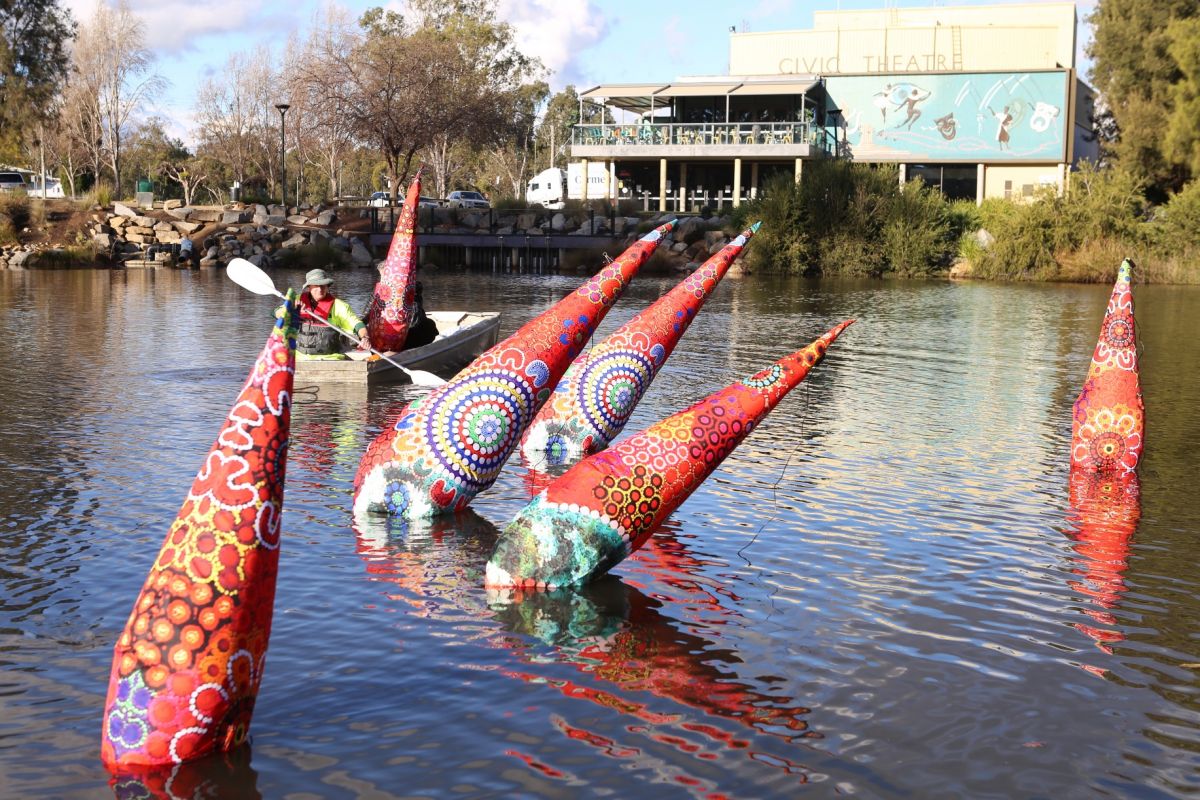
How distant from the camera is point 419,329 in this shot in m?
18.8

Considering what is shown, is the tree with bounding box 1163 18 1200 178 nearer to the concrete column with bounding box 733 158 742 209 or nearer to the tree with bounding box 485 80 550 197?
the concrete column with bounding box 733 158 742 209

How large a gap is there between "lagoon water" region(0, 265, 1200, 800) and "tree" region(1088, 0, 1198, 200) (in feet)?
151

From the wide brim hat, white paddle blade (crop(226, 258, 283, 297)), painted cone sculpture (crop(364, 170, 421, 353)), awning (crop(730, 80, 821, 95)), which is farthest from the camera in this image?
awning (crop(730, 80, 821, 95))

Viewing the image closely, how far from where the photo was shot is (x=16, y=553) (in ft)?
31.0

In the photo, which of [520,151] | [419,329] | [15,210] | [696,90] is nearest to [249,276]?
[419,329]

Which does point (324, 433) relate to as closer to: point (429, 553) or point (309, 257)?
point (429, 553)

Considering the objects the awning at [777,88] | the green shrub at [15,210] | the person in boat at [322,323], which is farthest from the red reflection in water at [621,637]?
the awning at [777,88]

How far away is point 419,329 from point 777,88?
42.9m

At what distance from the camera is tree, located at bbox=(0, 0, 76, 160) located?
57.8 meters

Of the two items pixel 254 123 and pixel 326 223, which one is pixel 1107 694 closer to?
pixel 326 223

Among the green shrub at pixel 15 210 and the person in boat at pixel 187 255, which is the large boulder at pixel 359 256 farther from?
Answer: the green shrub at pixel 15 210

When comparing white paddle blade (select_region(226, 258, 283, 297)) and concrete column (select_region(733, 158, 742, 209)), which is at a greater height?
concrete column (select_region(733, 158, 742, 209))

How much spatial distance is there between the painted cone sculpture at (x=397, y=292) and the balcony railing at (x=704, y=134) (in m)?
41.2

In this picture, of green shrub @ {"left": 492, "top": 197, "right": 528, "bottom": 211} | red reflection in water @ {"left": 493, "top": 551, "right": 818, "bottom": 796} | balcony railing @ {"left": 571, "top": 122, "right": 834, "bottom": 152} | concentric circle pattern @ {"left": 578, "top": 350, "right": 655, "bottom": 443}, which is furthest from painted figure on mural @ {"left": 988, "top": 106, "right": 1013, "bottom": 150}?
red reflection in water @ {"left": 493, "top": 551, "right": 818, "bottom": 796}
